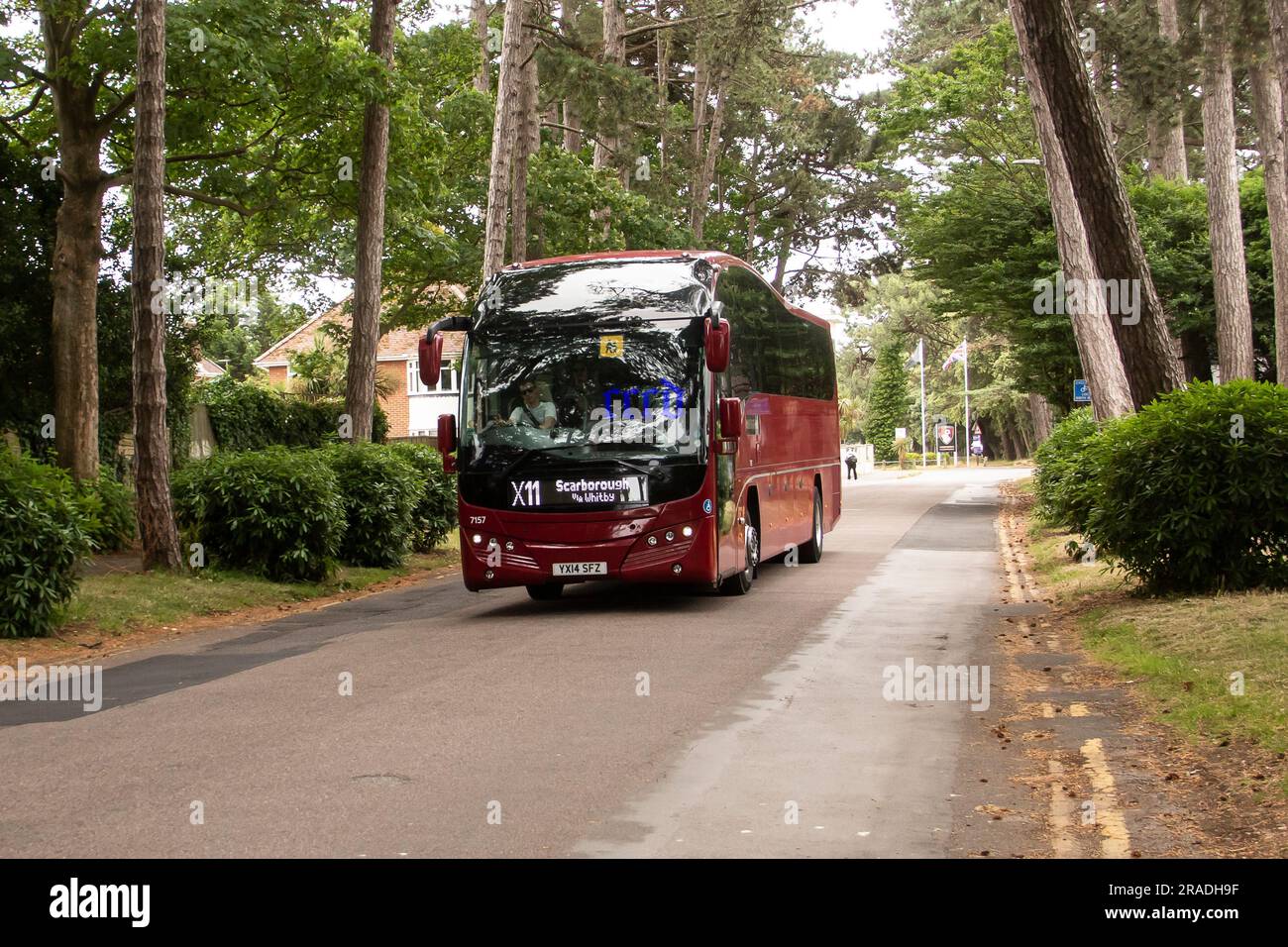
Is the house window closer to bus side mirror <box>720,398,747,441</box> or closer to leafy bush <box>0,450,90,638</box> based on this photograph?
bus side mirror <box>720,398,747,441</box>

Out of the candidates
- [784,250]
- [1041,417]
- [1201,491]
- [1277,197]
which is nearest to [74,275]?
[1201,491]

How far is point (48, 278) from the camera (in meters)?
23.9

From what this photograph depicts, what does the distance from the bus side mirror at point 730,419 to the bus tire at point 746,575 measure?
2009mm

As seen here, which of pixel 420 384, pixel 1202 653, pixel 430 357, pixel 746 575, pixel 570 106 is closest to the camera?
pixel 1202 653

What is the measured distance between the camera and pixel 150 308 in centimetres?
1705

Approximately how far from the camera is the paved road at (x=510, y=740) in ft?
21.7

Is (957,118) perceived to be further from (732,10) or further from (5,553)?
(5,553)

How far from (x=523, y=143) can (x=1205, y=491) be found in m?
19.6

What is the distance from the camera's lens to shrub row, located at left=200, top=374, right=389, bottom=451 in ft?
101

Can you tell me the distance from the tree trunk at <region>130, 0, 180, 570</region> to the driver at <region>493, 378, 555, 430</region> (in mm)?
4562

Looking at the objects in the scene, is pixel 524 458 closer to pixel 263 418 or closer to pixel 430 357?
pixel 430 357

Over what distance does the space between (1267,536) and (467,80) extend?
1218 inches

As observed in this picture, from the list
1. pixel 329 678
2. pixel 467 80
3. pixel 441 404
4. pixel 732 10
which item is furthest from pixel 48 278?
pixel 441 404

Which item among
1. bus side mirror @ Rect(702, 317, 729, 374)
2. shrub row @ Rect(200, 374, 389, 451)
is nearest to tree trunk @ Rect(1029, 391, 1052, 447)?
shrub row @ Rect(200, 374, 389, 451)
